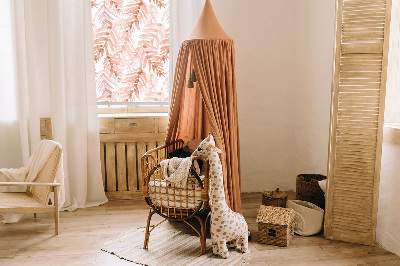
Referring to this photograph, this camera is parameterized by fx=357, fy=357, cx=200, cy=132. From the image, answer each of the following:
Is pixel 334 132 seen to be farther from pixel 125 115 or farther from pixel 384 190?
pixel 125 115

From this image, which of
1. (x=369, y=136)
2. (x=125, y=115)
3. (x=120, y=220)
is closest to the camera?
(x=369, y=136)

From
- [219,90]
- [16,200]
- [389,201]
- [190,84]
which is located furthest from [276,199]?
[16,200]

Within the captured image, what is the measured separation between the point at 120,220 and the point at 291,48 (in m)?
2.57

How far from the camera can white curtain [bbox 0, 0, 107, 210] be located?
3369 mm

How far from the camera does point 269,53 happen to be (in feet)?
13.0

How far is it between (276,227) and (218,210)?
1.83 ft

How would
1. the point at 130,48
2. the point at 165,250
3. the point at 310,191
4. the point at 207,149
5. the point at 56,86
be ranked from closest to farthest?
the point at 207,149 → the point at 165,250 → the point at 310,191 → the point at 56,86 → the point at 130,48

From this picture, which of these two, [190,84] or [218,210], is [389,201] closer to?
[218,210]

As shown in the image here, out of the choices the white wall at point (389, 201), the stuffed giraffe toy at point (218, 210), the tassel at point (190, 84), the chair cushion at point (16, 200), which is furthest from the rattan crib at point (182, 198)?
the white wall at point (389, 201)

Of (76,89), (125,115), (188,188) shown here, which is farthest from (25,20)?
(188,188)

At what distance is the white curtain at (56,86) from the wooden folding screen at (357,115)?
2.28m

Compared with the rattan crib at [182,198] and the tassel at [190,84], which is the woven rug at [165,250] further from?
the tassel at [190,84]

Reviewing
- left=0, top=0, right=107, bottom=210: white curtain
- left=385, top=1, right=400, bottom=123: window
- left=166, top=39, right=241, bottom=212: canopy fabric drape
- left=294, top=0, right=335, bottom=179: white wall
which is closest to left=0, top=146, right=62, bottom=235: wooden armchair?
left=0, top=0, right=107, bottom=210: white curtain

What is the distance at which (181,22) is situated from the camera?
3.59m
